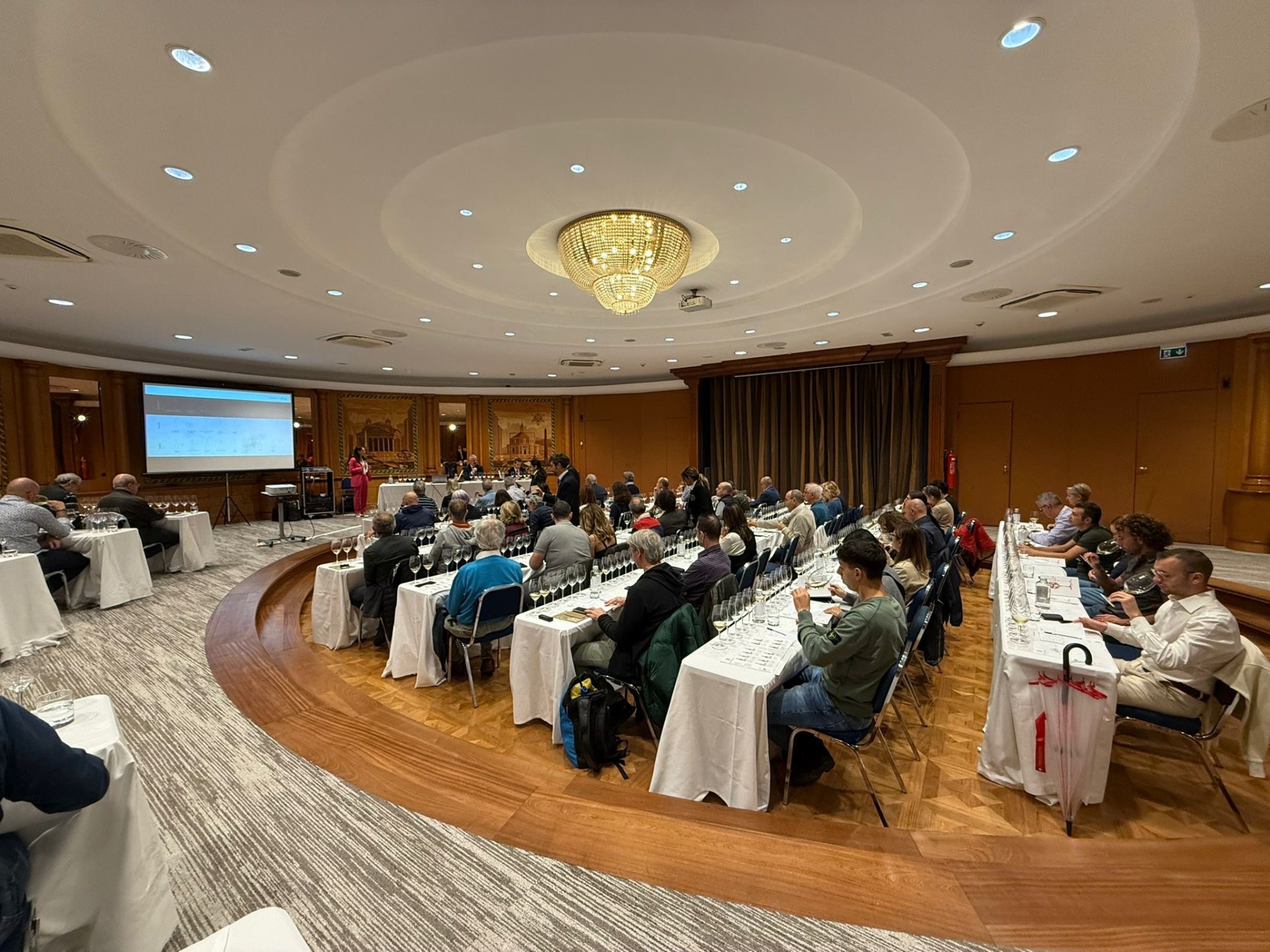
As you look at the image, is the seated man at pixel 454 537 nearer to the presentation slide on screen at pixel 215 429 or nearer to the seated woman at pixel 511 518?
the seated woman at pixel 511 518

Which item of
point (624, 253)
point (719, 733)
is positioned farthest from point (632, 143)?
point (719, 733)

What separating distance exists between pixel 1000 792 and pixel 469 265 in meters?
6.36

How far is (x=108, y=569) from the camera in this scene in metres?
5.62

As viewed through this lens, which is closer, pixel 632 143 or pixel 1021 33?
pixel 1021 33

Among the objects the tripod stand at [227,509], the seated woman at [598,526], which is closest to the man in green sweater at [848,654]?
the seated woman at [598,526]

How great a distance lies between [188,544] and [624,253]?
288 inches

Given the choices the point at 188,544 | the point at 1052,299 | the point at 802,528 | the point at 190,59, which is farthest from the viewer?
the point at 188,544

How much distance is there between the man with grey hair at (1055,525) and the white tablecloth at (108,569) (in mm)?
10248

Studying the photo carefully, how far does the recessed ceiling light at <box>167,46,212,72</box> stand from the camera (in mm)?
2445

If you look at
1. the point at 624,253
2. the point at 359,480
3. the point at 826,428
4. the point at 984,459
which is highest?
the point at 624,253

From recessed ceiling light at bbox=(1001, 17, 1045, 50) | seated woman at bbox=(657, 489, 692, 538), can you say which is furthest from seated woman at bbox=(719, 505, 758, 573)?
recessed ceiling light at bbox=(1001, 17, 1045, 50)

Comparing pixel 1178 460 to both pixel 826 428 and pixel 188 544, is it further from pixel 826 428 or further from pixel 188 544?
pixel 188 544

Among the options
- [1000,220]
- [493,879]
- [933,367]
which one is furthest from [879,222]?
[933,367]

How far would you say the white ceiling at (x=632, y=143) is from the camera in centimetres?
238
